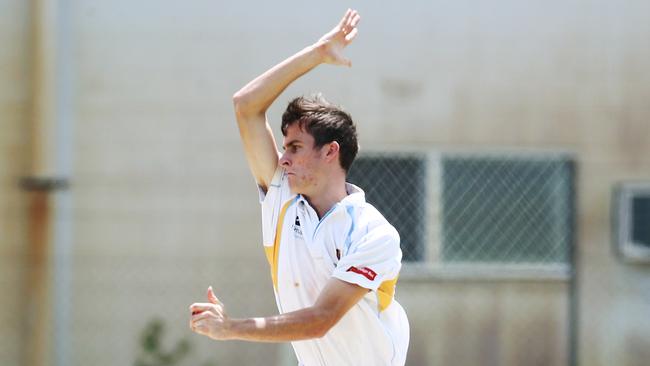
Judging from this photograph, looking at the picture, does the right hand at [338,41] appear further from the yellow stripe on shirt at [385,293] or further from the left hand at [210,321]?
the left hand at [210,321]

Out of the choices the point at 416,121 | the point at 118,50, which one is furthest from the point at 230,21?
the point at 416,121

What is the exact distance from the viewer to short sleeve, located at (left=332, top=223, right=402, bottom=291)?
3125mm

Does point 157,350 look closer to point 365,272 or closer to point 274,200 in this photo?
point 274,200

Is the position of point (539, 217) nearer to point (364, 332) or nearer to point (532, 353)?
point (532, 353)

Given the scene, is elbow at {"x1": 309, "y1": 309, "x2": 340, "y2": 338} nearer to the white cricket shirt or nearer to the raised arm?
the white cricket shirt

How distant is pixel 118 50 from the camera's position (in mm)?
7414

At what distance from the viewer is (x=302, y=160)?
10.8ft

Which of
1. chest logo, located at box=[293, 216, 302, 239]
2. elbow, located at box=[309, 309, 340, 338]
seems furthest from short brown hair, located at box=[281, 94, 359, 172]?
elbow, located at box=[309, 309, 340, 338]


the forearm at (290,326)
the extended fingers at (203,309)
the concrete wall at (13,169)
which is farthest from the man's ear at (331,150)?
the concrete wall at (13,169)

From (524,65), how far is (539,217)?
106cm

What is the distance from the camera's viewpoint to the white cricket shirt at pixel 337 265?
128 inches

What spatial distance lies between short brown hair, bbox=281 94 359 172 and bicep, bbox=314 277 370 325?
43 centimetres

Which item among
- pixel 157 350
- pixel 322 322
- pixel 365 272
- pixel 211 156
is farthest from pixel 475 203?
pixel 322 322

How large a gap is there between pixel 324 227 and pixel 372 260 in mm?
201
